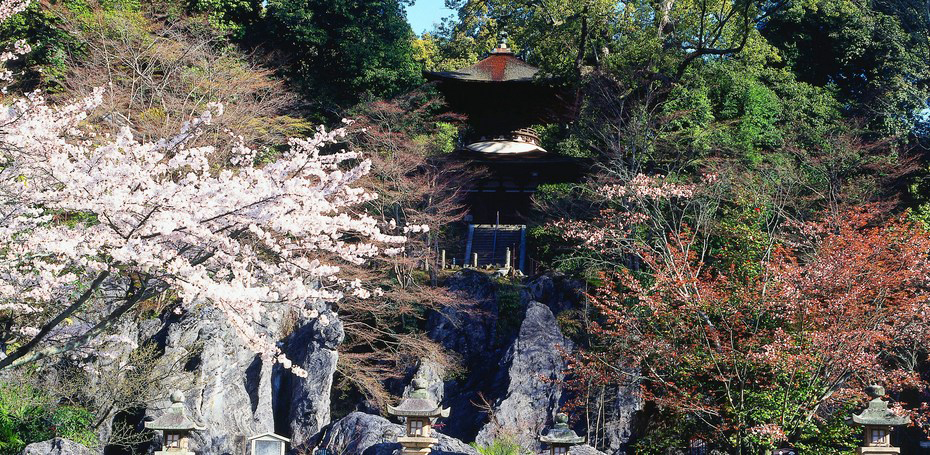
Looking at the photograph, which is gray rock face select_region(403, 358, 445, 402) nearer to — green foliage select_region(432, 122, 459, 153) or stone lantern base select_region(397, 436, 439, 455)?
stone lantern base select_region(397, 436, 439, 455)

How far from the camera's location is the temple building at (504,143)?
2047cm

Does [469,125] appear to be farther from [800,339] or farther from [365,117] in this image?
[800,339]

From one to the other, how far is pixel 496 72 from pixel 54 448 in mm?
15296

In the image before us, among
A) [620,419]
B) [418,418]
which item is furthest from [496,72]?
[418,418]

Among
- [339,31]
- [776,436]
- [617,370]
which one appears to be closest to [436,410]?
[617,370]

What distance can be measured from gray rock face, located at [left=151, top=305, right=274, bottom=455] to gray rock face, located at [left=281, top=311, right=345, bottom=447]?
18.0 inches

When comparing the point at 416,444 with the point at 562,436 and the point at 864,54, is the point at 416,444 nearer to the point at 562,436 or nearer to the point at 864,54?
the point at 562,436

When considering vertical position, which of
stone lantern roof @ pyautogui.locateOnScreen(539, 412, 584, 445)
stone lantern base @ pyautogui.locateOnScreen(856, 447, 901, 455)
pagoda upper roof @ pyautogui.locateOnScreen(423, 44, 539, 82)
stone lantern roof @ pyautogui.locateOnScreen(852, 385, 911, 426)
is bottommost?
stone lantern base @ pyautogui.locateOnScreen(856, 447, 901, 455)

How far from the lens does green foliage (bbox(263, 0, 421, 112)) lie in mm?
21562

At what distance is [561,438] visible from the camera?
33.3 feet

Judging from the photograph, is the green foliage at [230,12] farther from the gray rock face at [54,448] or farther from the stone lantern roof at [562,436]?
the stone lantern roof at [562,436]

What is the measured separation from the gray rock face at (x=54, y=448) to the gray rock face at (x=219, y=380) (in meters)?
1.78

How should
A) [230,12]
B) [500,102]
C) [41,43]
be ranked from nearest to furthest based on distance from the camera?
[41,43], [230,12], [500,102]

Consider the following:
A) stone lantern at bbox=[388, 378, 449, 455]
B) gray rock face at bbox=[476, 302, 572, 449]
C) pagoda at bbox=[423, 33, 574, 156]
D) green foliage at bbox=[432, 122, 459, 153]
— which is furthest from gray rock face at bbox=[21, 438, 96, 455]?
pagoda at bbox=[423, 33, 574, 156]
